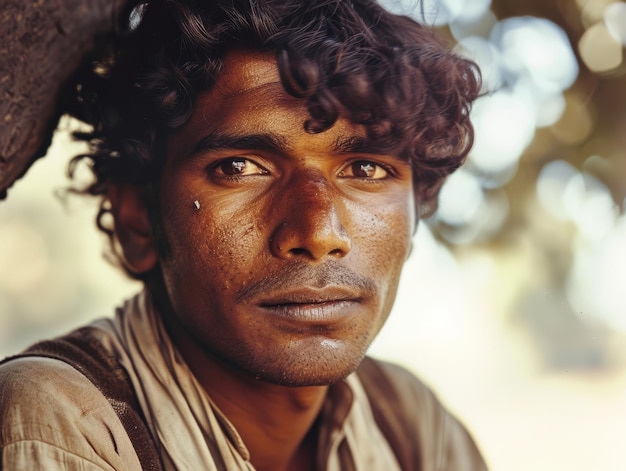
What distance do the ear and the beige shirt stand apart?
130 millimetres

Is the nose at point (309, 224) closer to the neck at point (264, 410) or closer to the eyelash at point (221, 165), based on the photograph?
the eyelash at point (221, 165)

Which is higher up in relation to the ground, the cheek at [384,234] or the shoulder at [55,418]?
the cheek at [384,234]

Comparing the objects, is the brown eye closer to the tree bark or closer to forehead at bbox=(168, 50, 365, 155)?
forehead at bbox=(168, 50, 365, 155)

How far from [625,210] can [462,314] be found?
110 cm

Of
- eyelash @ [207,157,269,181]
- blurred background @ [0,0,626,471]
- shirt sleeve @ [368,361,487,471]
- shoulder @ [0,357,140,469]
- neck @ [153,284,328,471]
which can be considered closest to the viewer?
shoulder @ [0,357,140,469]

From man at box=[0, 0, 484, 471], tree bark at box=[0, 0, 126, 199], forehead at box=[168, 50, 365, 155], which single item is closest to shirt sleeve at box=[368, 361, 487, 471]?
man at box=[0, 0, 484, 471]

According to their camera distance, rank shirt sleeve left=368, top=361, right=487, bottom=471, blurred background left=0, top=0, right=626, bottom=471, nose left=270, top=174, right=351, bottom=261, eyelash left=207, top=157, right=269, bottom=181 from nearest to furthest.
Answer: nose left=270, top=174, right=351, bottom=261, eyelash left=207, top=157, right=269, bottom=181, shirt sleeve left=368, top=361, right=487, bottom=471, blurred background left=0, top=0, right=626, bottom=471

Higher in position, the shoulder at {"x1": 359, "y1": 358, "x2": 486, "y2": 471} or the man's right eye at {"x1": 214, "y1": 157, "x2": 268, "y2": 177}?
the man's right eye at {"x1": 214, "y1": 157, "x2": 268, "y2": 177}

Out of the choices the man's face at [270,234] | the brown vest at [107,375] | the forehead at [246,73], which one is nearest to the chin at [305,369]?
the man's face at [270,234]

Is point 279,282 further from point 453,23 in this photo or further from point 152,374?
point 453,23

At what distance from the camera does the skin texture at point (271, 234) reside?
2047mm

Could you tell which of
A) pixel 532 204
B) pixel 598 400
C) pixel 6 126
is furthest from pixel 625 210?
pixel 6 126

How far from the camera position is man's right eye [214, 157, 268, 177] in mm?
2113

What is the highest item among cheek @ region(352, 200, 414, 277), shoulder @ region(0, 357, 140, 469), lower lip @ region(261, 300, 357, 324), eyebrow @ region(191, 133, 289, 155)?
eyebrow @ region(191, 133, 289, 155)
